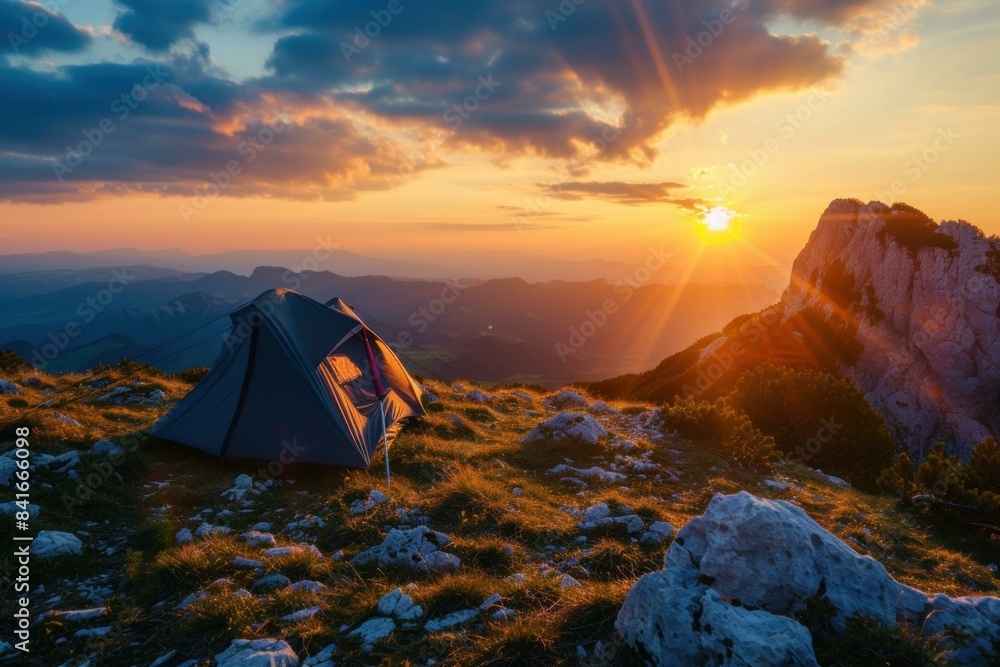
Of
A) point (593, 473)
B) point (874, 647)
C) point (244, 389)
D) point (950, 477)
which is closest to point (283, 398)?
point (244, 389)

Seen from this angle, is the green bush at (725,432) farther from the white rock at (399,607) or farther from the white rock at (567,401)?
the white rock at (399,607)

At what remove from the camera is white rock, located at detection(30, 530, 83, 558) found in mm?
6090

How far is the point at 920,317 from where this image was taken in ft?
103

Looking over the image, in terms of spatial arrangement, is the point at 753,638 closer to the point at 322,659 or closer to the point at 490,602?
the point at 490,602

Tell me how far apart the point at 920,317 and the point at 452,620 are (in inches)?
1509

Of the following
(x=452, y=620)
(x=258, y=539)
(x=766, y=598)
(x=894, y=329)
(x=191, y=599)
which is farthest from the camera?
(x=894, y=329)

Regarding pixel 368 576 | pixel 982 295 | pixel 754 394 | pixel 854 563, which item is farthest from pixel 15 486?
pixel 982 295

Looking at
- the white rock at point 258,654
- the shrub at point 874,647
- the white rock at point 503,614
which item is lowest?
the white rock at point 503,614

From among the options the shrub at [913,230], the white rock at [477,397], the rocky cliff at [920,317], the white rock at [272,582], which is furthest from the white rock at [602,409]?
the shrub at [913,230]

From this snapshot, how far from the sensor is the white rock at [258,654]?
4070 mm

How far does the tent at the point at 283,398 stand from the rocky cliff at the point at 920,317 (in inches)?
1245

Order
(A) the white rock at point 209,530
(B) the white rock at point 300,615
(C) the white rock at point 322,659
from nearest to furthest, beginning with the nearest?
(C) the white rock at point 322,659 → (B) the white rock at point 300,615 → (A) the white rock at point 209,530

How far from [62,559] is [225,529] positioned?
1790 millimetres

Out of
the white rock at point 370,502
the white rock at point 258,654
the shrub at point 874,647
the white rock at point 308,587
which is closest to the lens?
the shrub at point 874,647
